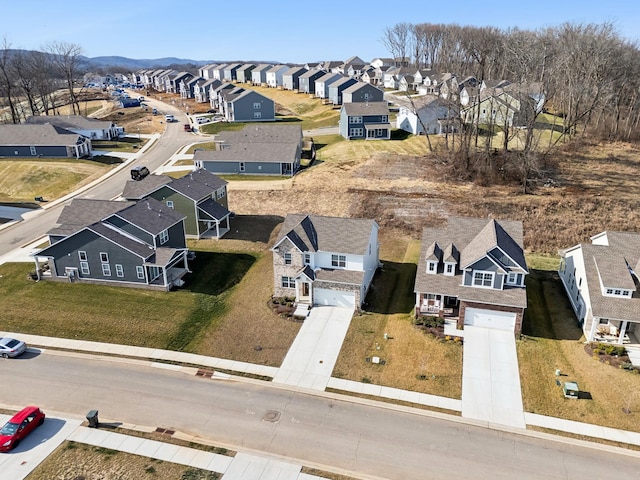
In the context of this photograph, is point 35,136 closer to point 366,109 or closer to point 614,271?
point 366,109

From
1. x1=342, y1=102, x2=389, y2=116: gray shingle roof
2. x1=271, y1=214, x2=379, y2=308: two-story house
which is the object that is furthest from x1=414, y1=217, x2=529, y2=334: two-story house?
x1=342, y1=102, x2=389, y2=116: gray shingle roof

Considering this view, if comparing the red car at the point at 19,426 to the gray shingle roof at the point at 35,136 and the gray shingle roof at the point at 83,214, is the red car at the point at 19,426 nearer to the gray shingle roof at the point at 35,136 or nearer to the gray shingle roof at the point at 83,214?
the gray shingle roof at the point at 83,214

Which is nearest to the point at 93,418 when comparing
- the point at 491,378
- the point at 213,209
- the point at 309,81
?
the point at 491,378

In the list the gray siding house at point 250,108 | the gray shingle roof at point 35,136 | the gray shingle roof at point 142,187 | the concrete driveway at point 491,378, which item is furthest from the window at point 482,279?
the gray siding house at point 250,108

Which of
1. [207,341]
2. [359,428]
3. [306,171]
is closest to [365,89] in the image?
[306,171]

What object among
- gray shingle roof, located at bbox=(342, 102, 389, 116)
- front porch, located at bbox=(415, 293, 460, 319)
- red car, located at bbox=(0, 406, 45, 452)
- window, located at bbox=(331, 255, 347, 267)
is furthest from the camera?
gray shingle roof, located at bbox=(342, 102, 389, 116)

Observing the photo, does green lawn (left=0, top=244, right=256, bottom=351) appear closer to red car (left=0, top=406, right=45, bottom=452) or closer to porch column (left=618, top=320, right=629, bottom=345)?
red car (left=0, top=406, right=45, bottom=452)
